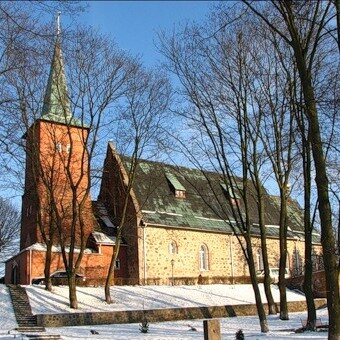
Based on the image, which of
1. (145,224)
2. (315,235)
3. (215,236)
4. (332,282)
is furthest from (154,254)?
(332,282)

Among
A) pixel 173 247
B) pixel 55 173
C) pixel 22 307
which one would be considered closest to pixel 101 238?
pixel 173 247

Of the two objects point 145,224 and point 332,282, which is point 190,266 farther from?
point 332,282

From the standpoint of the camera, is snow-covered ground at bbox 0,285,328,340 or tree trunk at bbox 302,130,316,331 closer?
tree trunk at bbox 302,130,316,331

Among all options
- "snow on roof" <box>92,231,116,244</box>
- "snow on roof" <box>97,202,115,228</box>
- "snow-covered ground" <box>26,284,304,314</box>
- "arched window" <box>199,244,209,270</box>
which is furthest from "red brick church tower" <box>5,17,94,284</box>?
"arched window" <box>199,244,209,270</box>

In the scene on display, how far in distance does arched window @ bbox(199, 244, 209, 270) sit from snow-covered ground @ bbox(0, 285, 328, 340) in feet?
17.5

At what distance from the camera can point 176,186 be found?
44.2 meters

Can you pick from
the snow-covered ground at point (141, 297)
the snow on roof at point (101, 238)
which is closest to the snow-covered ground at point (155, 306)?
the snow-covered ground at point (141, 297)

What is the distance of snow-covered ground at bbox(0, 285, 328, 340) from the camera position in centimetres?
1847

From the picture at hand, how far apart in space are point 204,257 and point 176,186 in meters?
6.43

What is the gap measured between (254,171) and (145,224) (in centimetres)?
1851

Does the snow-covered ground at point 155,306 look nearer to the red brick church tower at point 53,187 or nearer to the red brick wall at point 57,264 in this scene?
the red brick church tower at point 53,187

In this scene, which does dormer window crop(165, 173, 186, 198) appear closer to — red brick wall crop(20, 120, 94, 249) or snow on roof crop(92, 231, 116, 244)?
snow on roof crop(92, 231, 116, 244)

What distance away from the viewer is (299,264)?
48.8 metres

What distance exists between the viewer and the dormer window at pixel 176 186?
44.2 meters
